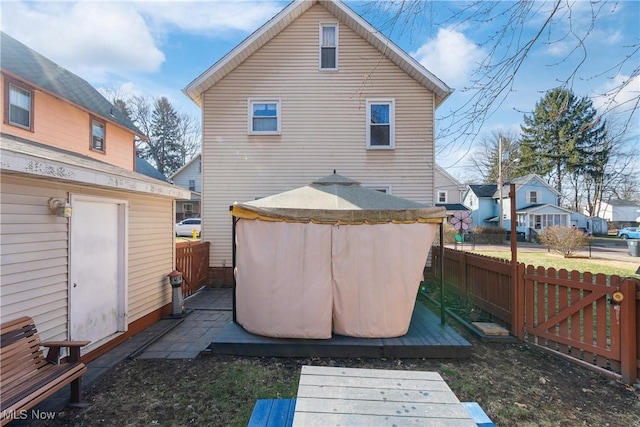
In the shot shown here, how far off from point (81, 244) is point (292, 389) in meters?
3.65

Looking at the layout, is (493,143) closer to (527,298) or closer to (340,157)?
(340,157)

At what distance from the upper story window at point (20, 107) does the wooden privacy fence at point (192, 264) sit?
7319mm

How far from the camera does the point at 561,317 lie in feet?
13.8

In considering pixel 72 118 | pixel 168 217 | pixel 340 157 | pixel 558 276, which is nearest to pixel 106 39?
pixel 168 217

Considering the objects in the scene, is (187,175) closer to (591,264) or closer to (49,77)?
(49,77)

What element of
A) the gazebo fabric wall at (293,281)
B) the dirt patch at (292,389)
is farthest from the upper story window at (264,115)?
the dirt patch at (292,389)

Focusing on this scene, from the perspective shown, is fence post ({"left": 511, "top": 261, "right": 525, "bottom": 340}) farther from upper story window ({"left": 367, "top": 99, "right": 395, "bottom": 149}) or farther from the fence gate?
upper story window ({"left": 367, "top": 99, "right": 395, "bottom": 149})

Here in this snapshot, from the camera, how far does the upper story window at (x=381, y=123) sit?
9.38m

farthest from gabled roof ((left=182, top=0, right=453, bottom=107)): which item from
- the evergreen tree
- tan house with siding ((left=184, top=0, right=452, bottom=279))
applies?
the evergreen tree

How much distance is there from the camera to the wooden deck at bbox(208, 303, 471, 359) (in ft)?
13.9

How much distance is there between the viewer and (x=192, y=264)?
7.96 m

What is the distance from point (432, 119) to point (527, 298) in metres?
6.44

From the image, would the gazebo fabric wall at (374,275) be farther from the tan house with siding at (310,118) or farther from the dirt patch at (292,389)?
the tan house with siding at (310,118)

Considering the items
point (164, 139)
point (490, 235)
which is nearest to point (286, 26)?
point (490, 235)
